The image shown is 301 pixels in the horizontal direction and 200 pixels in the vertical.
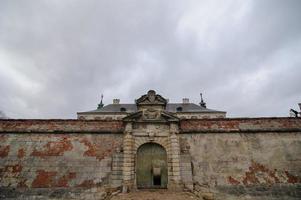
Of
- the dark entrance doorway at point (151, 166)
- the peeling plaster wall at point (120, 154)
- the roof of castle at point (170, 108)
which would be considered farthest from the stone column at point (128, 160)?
the roof of castle at point (170, 108)

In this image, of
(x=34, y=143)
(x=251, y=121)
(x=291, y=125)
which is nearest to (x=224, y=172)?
(x=251, y=121)

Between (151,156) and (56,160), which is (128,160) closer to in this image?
(151,156)

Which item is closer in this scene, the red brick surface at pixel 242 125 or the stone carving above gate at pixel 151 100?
the red brick surface at pixel 242 125

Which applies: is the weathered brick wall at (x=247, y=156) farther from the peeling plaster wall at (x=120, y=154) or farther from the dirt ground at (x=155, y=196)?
the dirt ground at (x=155, y=196)

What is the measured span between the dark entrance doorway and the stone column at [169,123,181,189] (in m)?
0.59

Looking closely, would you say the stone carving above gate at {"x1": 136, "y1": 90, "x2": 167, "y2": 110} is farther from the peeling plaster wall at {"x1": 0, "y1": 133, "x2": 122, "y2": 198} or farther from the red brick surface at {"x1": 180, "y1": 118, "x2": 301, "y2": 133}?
the peeling plaster wall at {"x1": 0, "y1": 133, "x2": 122, "y2": 198}

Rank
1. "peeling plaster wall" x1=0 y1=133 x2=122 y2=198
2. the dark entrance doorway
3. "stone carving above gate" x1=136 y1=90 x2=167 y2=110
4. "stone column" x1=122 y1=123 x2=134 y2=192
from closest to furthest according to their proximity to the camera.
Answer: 1. "stone column" x1=122 y1=123 x2=134 y2=192
2. "peeling plaster wall" x1=0 y1=133 x2=122 y2=198
3. the dark entrance doorway
4. "stone carving above gate" x1=136 y1=90 x2=167 y2=110

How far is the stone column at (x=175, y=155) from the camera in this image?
10.8 metres

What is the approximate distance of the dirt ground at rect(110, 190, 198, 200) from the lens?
30.2 ft

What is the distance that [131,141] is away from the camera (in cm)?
1171

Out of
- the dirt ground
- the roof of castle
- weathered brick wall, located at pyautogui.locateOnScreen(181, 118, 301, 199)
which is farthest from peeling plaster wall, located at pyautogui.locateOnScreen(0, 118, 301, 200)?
the roof of castle

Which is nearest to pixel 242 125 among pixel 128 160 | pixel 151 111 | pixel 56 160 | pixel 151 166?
pixel 151 111

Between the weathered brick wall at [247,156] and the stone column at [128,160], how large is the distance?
307cm

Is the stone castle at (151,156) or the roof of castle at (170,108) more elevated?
the roof of castle at (170,108)
